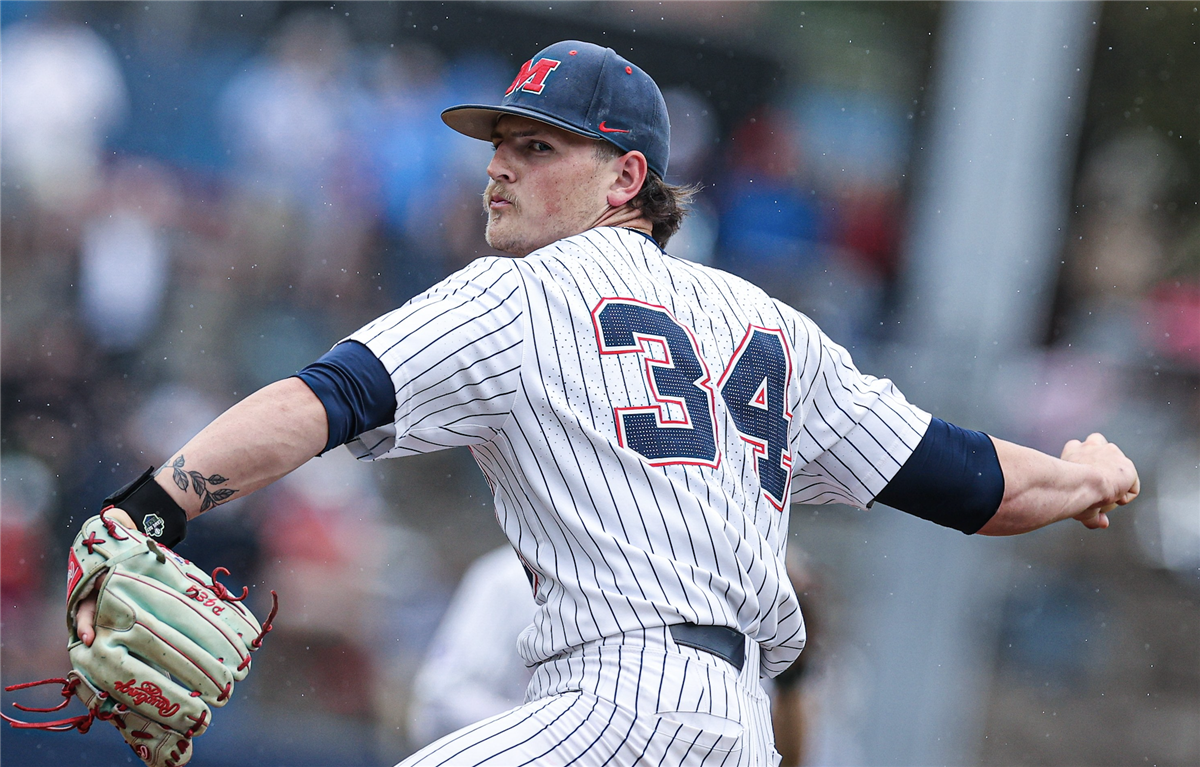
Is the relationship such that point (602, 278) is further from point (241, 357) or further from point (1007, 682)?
point (1007, 682)

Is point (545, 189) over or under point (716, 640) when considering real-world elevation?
over

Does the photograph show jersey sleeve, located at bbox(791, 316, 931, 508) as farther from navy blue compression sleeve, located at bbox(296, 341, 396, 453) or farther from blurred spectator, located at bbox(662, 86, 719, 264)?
blurred spectator, located at bbox(662, 86, 719, 264)

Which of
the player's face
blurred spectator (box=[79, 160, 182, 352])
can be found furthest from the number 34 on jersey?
blurred spectator (box=[79, 160, 182, 352])

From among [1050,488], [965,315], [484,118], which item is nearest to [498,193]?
[484,118]

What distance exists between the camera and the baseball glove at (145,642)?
4.62 feet

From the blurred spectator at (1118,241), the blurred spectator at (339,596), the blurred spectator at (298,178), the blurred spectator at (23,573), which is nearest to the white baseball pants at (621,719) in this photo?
the blurred spectator at (339,596)

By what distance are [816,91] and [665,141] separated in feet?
10.3

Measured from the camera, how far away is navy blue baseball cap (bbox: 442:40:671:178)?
2045 millimetres

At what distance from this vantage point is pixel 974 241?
3.96m

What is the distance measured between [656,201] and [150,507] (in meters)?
1.07

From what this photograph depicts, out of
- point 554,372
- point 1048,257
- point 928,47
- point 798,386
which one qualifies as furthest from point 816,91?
point 554,372

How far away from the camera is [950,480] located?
2.12 metres

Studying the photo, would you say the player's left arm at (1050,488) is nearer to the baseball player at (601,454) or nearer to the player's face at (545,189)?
the baseball player at (601,454)

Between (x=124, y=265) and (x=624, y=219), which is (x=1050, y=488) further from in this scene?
(x=124, y=265)
